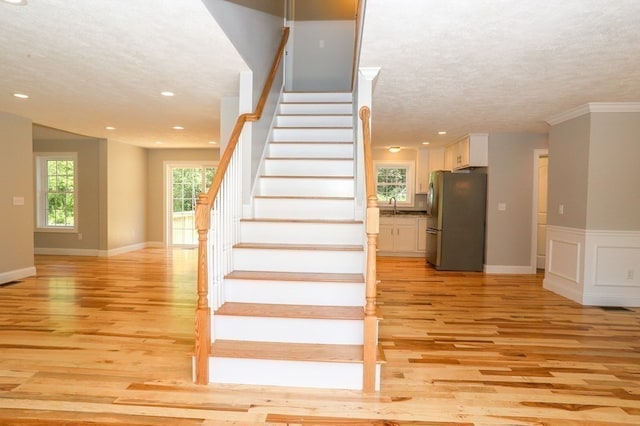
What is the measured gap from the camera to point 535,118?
17.1ft

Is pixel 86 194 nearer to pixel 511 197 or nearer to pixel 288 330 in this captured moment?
pixel 288 330

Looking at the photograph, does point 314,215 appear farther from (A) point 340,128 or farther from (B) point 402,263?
(B) point 402,263

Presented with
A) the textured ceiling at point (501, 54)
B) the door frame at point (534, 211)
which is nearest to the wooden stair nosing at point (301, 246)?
the textured ceiling at point (501, 54)

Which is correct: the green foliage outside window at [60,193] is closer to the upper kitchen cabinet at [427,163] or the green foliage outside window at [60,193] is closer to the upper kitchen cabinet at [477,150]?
the upper kitchen cabinet at [427,163]

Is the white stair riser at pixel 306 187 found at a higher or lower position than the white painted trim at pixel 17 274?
higher

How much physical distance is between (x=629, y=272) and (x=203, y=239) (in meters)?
4.96

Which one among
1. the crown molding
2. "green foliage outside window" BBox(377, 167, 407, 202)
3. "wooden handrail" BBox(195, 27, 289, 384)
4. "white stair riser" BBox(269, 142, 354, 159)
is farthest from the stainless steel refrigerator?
"wooden handrail" BBox(195, 27, 289, 384)

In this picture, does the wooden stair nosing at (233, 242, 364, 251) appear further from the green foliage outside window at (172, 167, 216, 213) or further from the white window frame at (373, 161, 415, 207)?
the green foliage outside window at (172, 167, 216, 213)

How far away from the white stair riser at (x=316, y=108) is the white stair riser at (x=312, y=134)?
1.73 feet

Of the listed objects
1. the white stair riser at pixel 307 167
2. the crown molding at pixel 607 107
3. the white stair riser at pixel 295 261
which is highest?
the crown molding at pixel 607 107

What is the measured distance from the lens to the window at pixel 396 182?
8.53m

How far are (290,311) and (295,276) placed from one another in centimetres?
35

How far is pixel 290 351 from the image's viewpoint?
98.1 inches

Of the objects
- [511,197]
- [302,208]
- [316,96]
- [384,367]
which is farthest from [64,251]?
[511,197]
